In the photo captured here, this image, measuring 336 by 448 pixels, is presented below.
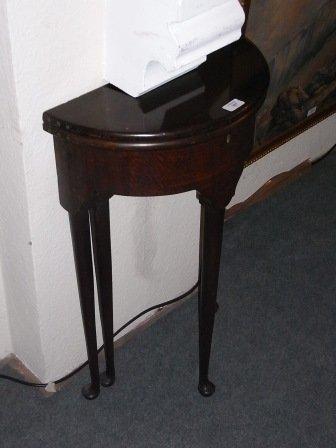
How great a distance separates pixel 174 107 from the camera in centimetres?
113

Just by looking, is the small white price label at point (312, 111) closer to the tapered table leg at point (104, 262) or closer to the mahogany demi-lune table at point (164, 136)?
the mahogany demi-lune table at point (164, 136)

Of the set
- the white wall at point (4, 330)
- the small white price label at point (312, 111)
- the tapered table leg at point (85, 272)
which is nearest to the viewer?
the tapered table leg at point (85, 272)

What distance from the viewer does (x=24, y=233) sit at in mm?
1343

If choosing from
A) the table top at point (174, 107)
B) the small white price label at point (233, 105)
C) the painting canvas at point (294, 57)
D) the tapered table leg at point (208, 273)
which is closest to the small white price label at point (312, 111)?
the painting canvas at point (294, 57)

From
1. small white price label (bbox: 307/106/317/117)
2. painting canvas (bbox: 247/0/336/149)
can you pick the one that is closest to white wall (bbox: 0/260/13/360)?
painting canvas (bbox: 247/0/336/149)

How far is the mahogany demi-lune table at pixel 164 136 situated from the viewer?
3.51ft

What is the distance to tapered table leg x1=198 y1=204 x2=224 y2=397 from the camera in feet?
4.38

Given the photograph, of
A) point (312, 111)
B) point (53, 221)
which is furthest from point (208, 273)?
point (312, 111)

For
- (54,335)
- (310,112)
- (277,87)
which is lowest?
(54,335)

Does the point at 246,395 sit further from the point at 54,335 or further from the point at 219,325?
the point at 54,335

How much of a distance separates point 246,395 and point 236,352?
15 cm

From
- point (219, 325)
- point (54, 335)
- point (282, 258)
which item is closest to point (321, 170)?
point (282, 258)

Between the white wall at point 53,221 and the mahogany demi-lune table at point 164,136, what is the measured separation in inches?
2.3

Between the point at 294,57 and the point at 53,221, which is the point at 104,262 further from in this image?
the point at 294,57
